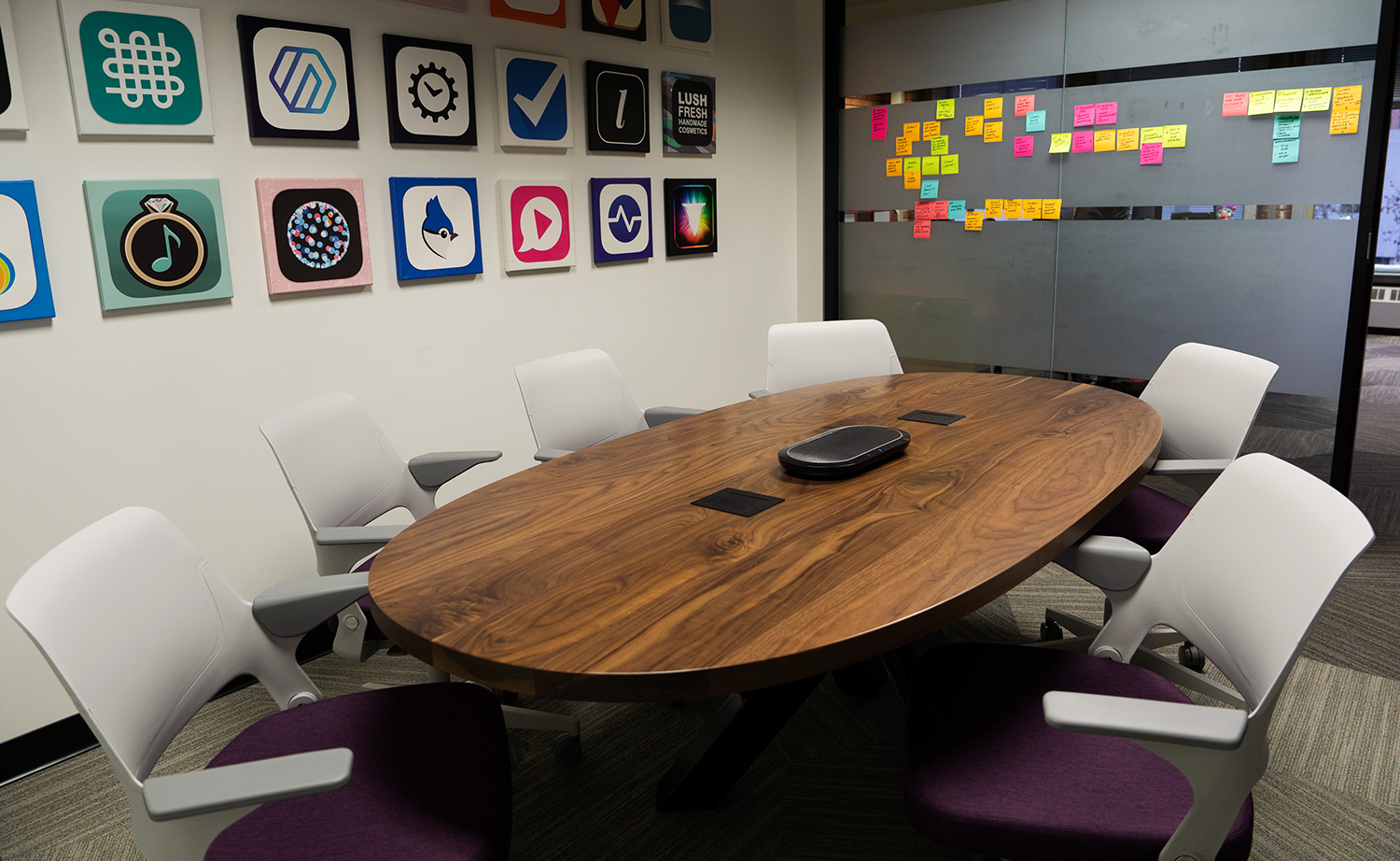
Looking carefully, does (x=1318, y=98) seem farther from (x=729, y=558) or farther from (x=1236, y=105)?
(x=729, y=558)

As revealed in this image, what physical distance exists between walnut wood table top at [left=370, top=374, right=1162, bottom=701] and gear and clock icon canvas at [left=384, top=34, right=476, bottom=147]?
1.50 metres

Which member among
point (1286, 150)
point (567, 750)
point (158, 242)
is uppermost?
point (1286, 150)

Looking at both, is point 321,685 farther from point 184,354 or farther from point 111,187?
point 111,187

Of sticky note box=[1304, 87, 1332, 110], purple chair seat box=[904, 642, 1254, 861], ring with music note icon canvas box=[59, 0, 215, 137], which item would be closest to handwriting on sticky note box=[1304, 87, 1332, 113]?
sticky note box=[1304, 87, 1332, 110]

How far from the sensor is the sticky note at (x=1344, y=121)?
3352 mm

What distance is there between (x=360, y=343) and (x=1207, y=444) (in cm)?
271

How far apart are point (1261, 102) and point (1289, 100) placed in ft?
0.31

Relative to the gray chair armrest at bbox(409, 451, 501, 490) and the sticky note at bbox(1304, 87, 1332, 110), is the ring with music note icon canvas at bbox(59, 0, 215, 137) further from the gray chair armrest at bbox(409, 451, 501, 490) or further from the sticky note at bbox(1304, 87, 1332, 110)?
the sticky note at bbox(1304, 87, 1332, 110)

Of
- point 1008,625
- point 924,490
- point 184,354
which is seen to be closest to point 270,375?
point 184,354

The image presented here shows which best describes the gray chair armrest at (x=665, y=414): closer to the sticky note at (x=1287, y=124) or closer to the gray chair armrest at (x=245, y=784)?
the gray chair armrest at (x=245, y=784)

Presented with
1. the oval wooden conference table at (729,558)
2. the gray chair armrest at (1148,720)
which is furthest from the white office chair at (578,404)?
the gray chair armrest at (1148,720)

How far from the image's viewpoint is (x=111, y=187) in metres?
2.36

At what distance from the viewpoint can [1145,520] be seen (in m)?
2.47

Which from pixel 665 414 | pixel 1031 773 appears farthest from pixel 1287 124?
pixel 1031 773
